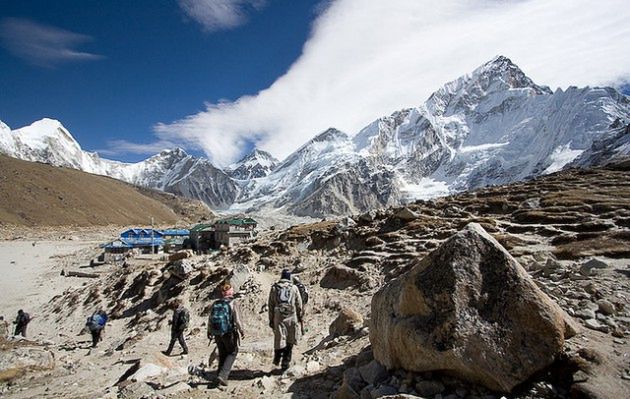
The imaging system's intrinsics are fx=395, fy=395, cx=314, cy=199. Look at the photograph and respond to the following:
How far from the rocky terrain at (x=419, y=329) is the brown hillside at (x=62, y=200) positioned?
345 feet

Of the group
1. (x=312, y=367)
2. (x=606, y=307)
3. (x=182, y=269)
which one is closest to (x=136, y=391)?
(x=312, y=367)

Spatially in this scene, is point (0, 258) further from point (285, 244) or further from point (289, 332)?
point (289, 332)

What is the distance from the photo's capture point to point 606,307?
21.1 feet

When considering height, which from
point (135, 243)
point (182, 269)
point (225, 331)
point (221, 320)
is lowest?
point (225, 331)

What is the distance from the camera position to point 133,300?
23.2 metres

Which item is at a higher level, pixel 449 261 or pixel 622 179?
pixel 622 179

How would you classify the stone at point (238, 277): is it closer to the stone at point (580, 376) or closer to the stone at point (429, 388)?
the stone at point (429, 388)

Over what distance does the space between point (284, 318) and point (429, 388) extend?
408 cm

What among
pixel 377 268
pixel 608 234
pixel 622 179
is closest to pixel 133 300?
pixel 377 268

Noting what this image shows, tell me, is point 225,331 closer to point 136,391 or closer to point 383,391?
point 136,391

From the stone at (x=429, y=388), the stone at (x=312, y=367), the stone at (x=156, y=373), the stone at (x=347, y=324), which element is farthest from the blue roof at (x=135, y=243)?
the stone at (x=429, y=388)

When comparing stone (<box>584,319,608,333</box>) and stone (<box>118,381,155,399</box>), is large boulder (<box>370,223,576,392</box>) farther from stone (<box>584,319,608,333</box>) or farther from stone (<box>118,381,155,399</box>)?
stone (<box>118,381,155,399</box>)

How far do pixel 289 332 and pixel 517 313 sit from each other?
499 cm

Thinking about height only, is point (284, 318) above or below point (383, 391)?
above
